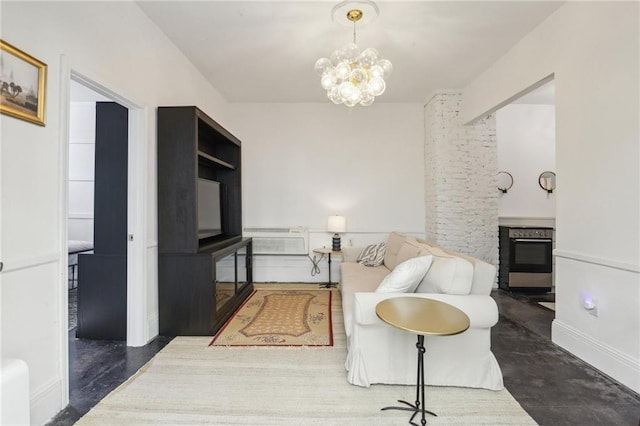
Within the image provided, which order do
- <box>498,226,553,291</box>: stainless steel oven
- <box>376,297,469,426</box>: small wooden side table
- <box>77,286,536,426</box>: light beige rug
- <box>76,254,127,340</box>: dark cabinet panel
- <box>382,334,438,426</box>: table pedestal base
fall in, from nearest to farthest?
<box>376,297,469,426</box>: small wooden side table < <box>382,334,438,426</box>: table pedestal base < <box>77,286,536,426</box>: light beige rug < <box>76,254,127,340</box>: dark cabinet panel < <box>498,226,553,291</box>: stainless steel oven

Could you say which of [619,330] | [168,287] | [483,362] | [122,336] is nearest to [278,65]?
[168,287]

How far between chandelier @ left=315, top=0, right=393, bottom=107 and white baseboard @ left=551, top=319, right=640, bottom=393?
264 cm

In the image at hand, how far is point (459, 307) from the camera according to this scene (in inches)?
79.8

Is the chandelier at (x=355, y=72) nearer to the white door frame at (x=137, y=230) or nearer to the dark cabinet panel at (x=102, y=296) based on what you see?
the white door frame at (x=137, y=230)

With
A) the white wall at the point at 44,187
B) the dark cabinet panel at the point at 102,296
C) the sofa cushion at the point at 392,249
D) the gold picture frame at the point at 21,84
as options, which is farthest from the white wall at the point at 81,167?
the sofa cushion at the point at 392,249

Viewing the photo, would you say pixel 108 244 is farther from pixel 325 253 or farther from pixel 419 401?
pixel 419 401

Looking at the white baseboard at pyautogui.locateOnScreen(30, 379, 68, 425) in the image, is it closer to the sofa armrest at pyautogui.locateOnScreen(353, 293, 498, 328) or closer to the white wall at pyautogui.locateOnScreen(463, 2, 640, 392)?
the sofa armrest at pyautogui.locateOnScreen(353, 293, 498, 328)

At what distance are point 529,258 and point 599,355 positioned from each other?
2.34 metres

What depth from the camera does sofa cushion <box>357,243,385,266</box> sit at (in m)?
3.95

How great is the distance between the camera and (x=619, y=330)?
2105mm

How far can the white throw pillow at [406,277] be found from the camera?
2.16m

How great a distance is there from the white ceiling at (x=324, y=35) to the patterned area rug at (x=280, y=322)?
9.87 ft

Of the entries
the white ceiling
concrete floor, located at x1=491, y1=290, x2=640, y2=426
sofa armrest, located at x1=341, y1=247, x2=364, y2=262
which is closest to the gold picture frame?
the white ceiling

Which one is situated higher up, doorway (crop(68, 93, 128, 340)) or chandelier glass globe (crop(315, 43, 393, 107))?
chandelier glass globe (crop(315, 43, 393, 107))
